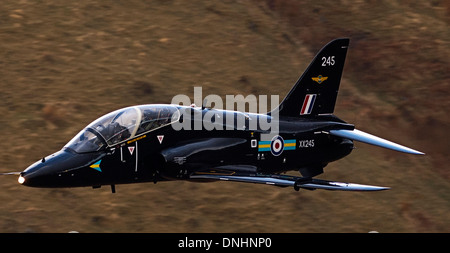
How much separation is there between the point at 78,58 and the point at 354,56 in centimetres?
1466

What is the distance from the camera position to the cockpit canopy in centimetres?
2273

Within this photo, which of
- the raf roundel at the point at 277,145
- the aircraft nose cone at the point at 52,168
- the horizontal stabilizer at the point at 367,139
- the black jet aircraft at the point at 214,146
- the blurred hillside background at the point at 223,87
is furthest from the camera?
the blurred hillside background at the point at 223,87

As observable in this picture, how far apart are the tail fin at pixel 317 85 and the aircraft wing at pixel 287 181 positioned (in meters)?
3.67

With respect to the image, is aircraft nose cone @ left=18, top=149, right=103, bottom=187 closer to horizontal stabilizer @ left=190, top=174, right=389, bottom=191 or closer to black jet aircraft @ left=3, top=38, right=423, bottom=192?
black jet aircraft @ left=3, top=38, right=423, bottom=192

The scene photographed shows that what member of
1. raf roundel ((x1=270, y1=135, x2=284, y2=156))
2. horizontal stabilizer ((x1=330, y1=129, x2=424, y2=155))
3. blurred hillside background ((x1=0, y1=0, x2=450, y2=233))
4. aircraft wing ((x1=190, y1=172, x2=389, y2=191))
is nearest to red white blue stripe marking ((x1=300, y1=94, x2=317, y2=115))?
horizontal stabilizer ((x1=330, y1=129, x2=424, y2=155))

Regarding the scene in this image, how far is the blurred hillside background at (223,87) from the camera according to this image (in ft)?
92.6

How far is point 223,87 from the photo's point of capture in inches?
1433

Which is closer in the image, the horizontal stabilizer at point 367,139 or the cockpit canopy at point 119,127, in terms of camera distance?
the cockpit canopy at point 119,127

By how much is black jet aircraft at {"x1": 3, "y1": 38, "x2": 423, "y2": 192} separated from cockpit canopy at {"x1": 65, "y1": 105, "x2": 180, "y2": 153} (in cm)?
3

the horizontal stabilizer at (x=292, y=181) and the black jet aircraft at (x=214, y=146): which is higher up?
the black jet aircraft at (x=214, y=146)

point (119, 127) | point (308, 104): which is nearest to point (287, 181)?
point (308, 104)

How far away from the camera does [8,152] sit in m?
29.9

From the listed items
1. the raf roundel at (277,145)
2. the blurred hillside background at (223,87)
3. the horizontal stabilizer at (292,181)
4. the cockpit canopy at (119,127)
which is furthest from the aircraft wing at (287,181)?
the blurred hillside background at (223,87)

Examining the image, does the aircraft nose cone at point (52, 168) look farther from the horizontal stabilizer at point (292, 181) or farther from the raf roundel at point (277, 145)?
the raf roundel at point (277, 145)
